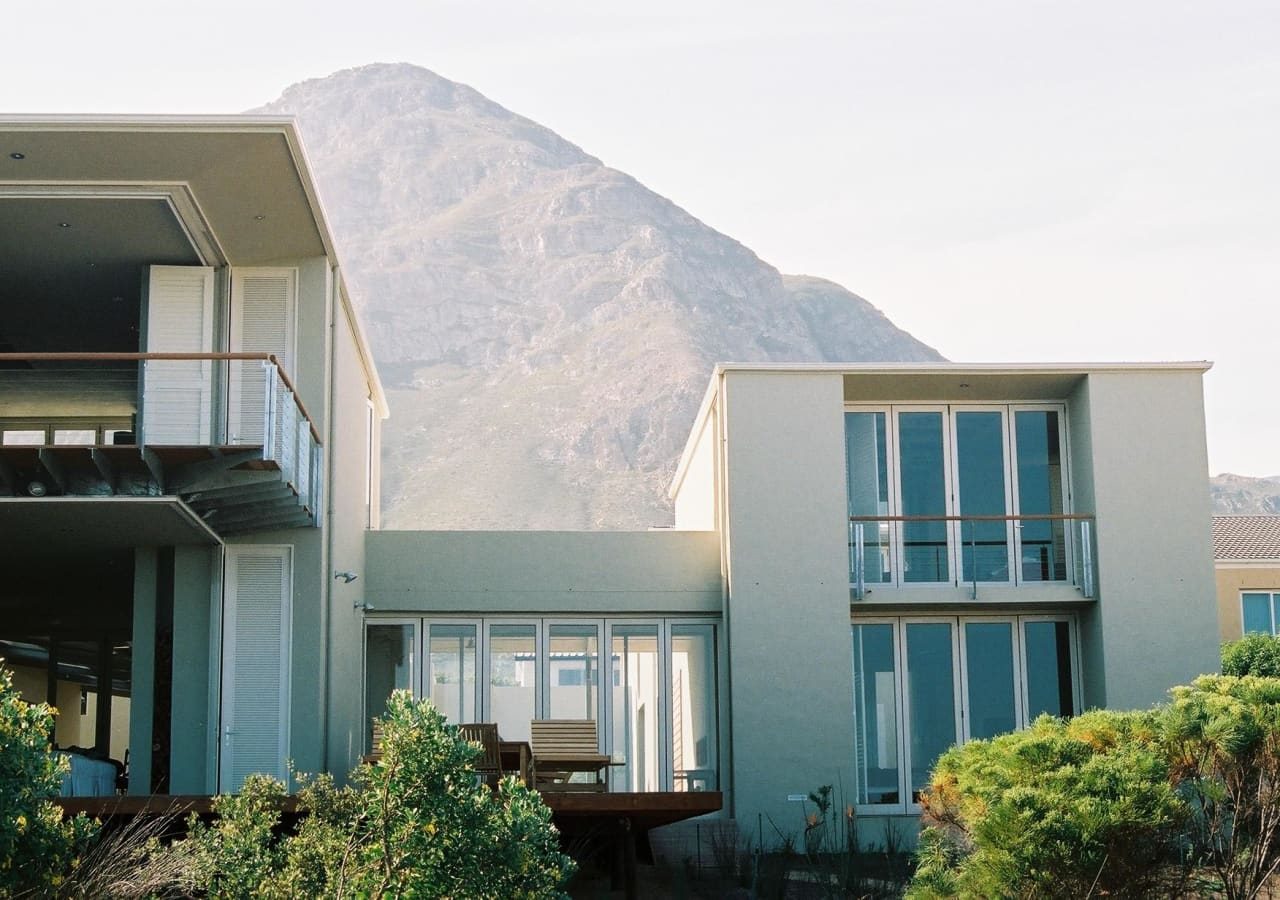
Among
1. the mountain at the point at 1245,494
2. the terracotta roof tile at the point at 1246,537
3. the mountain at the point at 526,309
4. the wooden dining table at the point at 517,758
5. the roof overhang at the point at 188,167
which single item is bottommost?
the wooden dining table at the point at 517,758

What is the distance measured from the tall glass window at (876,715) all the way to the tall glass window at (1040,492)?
188 cm

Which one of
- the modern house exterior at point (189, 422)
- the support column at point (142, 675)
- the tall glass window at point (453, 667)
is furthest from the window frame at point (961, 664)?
the support column at point (142, 675)

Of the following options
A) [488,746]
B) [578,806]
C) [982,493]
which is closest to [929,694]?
[982,493]

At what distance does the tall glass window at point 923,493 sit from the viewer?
19.7 m

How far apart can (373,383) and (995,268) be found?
39455mm

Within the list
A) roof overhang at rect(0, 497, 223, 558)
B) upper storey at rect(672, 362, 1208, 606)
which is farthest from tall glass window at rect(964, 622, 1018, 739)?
roof overhang at rect(0, 497, 223, 558)

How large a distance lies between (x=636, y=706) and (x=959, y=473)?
4.79 metres

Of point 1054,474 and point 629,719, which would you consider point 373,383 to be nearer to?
point 629,719

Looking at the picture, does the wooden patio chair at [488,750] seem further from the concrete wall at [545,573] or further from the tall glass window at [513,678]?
the concrete wall at [545,573]

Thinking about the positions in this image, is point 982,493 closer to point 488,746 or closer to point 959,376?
point 959,376

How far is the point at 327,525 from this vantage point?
16.8m

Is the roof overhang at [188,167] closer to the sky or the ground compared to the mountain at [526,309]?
closer to the ground

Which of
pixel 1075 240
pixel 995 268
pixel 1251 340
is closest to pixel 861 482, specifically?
pixel 1251 340

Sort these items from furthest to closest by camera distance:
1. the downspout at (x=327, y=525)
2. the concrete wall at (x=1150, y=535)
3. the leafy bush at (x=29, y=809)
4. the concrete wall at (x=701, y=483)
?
the concrete wall at (x=701, y=483)
the concrete wall at (x=1150, y=535)
the downspout at (x=327, y=525)
the leafy bush at (x=29, y=809)
